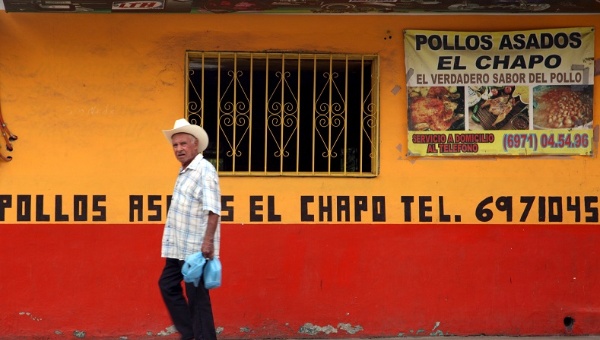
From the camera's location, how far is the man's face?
583cm

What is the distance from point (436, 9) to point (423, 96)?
0.71 metres

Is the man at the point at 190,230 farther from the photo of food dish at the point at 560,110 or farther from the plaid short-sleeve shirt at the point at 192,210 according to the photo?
the photo of food dish at the point at 560,110

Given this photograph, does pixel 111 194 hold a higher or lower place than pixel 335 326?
higher

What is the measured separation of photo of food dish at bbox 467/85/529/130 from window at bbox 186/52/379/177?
795mm

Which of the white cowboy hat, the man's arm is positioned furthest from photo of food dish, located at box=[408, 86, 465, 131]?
the man's arm

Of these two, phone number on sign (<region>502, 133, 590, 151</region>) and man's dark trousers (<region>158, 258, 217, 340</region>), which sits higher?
phone number on sign (<region>502, 133, 590, 151</region>)

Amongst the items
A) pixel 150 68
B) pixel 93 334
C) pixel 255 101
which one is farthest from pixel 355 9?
pixel 93 334

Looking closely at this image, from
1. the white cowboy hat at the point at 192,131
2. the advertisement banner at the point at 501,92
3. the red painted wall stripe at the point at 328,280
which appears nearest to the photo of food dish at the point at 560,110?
the advertisement banner at the point at 501,92

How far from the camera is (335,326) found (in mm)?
7199

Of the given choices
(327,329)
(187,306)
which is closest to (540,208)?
(327,329)

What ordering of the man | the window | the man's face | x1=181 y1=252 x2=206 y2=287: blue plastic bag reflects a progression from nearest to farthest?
x1=181 y1=252 x2=206 y2=287: blue plastic bag
the man
the man's face
the window

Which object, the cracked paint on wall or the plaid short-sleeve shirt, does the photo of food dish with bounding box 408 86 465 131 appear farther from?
the plaid short-sleeve shirt

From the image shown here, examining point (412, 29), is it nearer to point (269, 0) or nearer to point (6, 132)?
point (269, 0)

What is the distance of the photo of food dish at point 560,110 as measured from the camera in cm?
721
